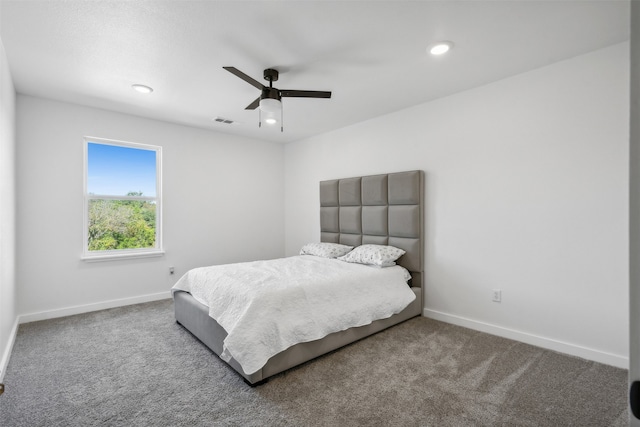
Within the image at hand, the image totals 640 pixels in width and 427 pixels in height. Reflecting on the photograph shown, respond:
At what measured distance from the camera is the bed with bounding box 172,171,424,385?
8.18 ft

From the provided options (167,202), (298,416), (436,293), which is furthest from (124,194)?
(436,293)

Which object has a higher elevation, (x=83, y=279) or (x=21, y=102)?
(x=21, y=102)

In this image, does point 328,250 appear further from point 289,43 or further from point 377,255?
point 289,43

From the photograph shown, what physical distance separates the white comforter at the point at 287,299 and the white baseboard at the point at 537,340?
490 mm

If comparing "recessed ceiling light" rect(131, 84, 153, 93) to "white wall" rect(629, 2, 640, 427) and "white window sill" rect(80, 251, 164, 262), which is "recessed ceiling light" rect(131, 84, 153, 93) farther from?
"white wall" rect(629, 2, 640, 427)

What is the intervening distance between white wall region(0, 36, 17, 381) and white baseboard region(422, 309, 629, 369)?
3892 millimetres

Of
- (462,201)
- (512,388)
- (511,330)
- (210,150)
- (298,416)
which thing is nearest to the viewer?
(298,416)

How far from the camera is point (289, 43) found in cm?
241

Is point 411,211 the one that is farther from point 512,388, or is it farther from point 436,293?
point 512,388

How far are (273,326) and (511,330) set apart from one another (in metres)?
2.28

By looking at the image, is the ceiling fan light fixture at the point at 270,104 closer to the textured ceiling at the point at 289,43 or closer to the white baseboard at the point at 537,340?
the textured ceiling at the point at 289,43

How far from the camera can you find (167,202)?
439 cm

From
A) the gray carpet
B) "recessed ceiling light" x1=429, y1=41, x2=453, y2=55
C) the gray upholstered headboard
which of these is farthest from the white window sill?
"recessed ceiling light" x1=429, y1=41, x2=453, y2=55

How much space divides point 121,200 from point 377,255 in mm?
3355
